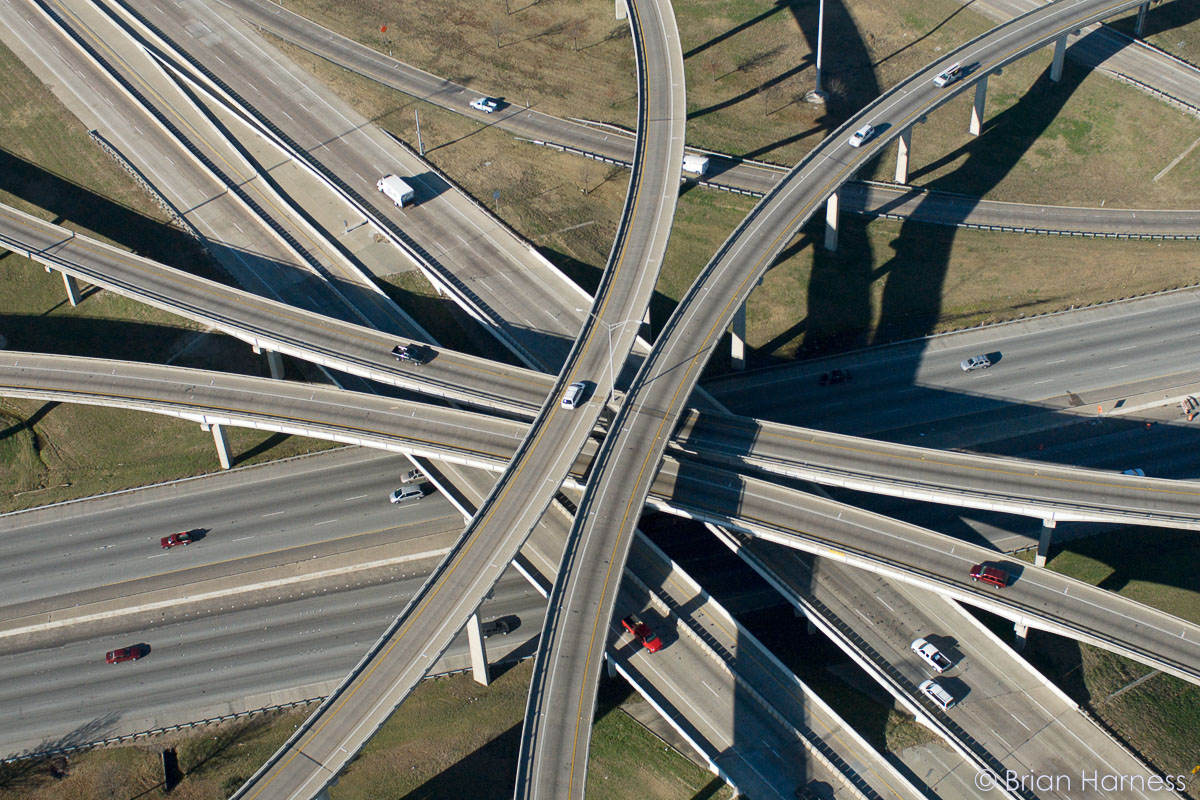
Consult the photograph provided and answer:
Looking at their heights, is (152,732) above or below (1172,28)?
below

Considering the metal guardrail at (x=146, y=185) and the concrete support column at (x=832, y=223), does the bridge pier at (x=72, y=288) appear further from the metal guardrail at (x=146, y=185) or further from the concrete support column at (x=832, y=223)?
the concrete support column at (x=832, y=223)

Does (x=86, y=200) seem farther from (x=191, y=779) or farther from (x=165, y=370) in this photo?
(x=191, y=779)

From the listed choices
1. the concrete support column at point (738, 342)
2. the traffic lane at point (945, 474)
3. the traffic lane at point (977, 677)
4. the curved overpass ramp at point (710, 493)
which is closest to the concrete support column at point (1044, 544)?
the traffic lane at point (945, 474)

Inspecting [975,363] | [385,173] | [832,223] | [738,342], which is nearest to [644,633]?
[738,342]

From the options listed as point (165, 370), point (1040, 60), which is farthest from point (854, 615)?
point (1040, 60)

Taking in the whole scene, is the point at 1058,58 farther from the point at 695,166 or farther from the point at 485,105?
the point at 485,105

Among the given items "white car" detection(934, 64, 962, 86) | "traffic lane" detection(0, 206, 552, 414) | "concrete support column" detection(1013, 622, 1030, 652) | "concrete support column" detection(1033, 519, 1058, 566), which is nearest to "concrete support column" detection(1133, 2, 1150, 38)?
"white car" detection(934, 64, 962, 86)
